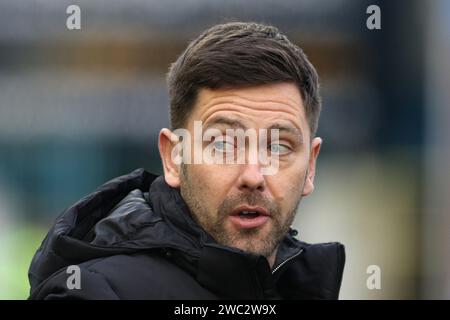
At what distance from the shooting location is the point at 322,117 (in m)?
3.93

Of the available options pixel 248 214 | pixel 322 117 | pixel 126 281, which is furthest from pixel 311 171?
pixel 322 117

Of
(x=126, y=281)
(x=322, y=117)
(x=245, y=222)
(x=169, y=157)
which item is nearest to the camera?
(x=126, y=281)

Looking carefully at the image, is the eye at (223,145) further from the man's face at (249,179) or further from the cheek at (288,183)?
the cheek at (288,183)

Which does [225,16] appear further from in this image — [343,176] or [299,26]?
[343,176]

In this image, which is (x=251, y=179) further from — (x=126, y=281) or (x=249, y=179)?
(x=126, y=281)

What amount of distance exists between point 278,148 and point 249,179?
0.16 m

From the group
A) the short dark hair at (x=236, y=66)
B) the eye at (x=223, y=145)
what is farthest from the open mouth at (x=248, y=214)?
the short dark hair at (x=236, y=66)

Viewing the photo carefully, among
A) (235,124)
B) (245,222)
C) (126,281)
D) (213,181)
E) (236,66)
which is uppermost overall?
(236,66)

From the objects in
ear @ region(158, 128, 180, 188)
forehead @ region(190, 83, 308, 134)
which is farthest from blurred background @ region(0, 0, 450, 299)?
forehead @ region(190, 83, 308, 134)

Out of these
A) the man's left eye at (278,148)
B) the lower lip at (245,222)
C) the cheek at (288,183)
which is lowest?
the lower lip at (245,222)

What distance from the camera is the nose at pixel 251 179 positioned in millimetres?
1866

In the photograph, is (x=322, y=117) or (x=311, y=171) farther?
(x=322, y=117)
